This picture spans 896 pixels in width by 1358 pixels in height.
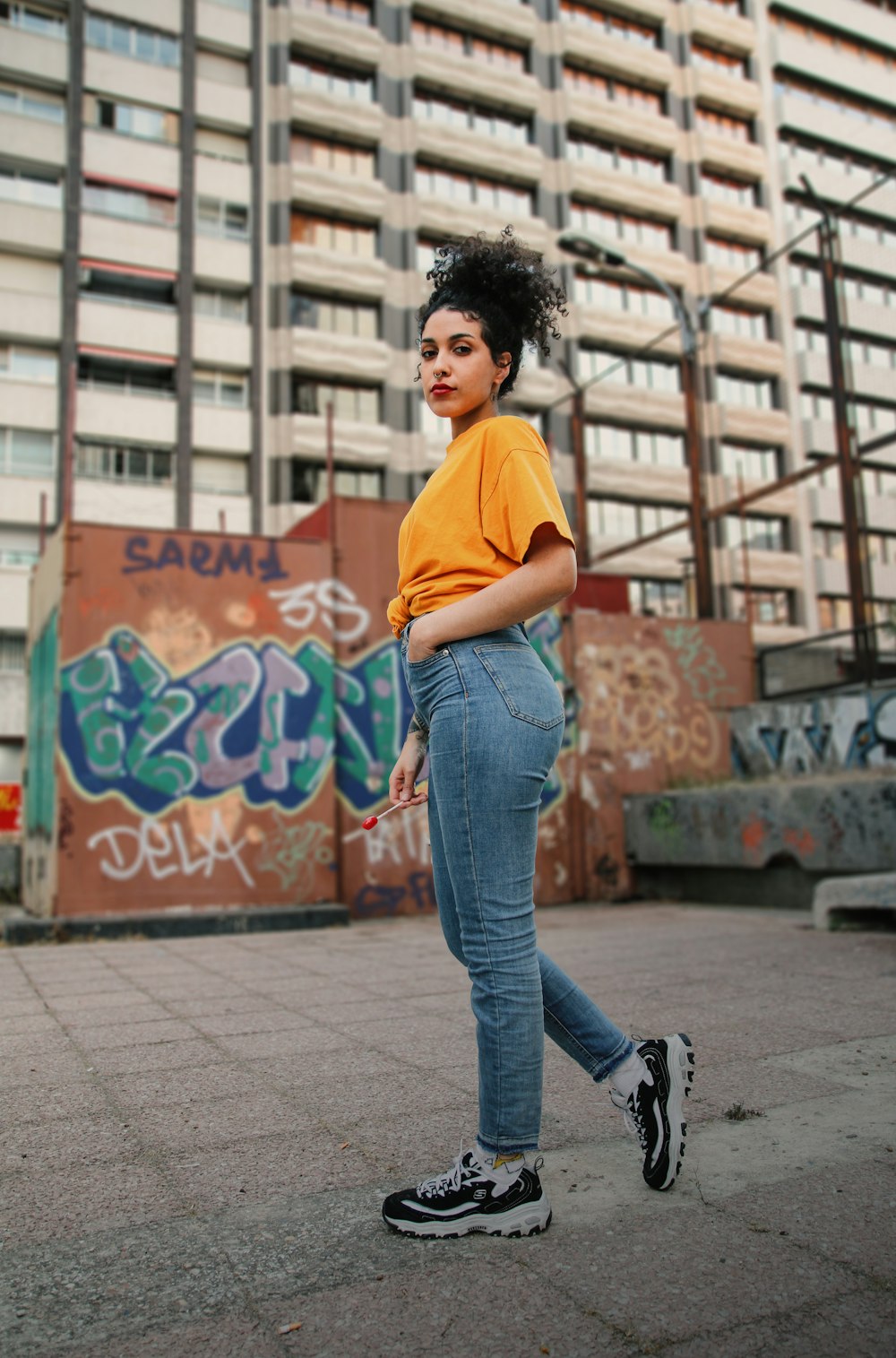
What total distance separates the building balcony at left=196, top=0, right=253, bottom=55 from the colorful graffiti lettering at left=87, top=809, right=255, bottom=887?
94.6 feet

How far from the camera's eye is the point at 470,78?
31234mm

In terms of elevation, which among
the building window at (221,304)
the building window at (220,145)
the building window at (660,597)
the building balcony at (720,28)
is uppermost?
the building balcony at (720,28)

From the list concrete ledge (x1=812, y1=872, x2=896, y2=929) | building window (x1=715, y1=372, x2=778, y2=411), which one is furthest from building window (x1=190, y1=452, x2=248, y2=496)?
concrete ledge (x1=812, y1=872, x2=896, y2=929)

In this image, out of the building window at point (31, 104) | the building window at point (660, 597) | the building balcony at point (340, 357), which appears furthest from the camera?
the building balcony at point (340, 357)

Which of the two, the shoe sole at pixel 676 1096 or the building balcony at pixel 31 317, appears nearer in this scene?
the shoe sole at pixel 676 1096

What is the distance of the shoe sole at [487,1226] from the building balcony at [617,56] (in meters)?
38.2

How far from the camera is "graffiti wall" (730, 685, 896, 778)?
892 cm

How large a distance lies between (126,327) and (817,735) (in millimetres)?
23489

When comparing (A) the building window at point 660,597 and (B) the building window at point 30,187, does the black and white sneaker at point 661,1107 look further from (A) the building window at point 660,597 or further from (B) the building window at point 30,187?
(B) the building window at point 30,187

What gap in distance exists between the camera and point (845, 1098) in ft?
8.30

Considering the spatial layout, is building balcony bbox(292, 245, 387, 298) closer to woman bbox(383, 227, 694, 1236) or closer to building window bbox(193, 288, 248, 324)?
building window bbox(193, 288, 248, 324)

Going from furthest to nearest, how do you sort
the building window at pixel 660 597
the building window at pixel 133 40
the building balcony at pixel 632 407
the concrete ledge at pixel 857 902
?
the building window at pixel 133 40
the building balcony at pixel 632 407
the building window at pixel 660 597
the concrete ledge at pixel 857 902

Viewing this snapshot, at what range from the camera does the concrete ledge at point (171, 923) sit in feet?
22.5

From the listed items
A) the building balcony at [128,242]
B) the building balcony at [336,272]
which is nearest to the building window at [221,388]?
the building balcony at [128,242]
